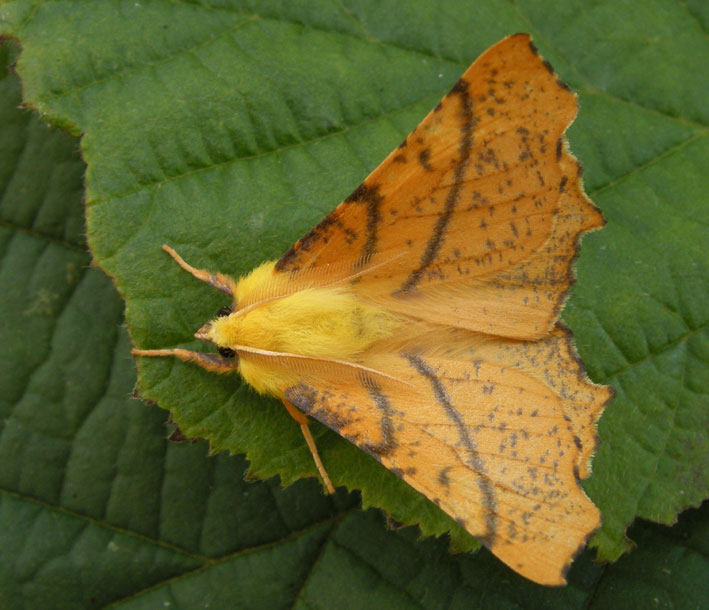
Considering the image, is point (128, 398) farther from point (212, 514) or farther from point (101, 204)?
point (101, 204)

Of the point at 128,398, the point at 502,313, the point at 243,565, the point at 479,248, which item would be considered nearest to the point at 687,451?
the point at 502,313

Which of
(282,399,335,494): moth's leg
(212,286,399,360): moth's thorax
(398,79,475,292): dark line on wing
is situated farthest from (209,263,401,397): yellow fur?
(398,79,475,292): dark line on wing

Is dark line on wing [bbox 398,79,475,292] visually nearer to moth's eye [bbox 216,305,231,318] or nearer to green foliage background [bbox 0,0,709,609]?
green foliage background [bbox 0,0,709,609]

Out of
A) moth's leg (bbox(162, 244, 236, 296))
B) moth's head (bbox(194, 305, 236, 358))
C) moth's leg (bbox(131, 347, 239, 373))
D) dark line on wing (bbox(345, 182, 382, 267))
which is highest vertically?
dark line on wing (bbox(345, 182, 382, 267))

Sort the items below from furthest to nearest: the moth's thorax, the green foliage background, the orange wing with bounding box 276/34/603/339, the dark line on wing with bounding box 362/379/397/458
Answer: the green foliage background
the moth's thorax
the dark line on wing with bounding box 362/379/397/458
the orange wing with bounding box 276/34/603/339

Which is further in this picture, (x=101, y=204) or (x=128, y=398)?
(x=128, y=398)

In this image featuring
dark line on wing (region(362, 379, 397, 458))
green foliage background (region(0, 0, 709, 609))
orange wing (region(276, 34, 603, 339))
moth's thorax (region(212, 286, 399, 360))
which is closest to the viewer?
orange wing (region(276, 34, 603, 339))

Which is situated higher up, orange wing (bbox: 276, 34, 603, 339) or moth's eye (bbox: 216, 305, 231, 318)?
orange wing (bbox: 276, 34, 603, 339)

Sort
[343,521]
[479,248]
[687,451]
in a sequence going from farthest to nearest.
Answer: [343,521] < [687,451] < [479,248]
